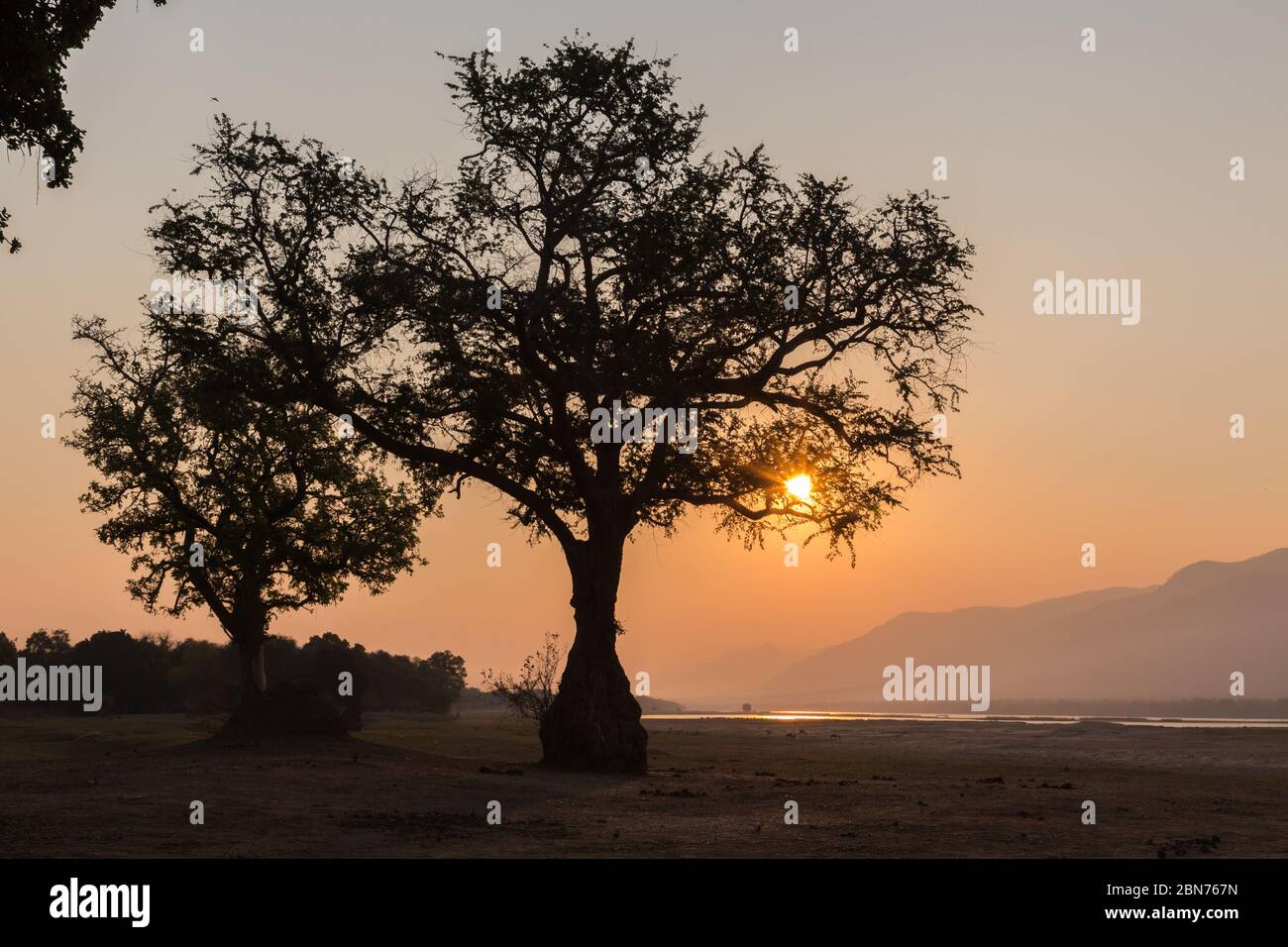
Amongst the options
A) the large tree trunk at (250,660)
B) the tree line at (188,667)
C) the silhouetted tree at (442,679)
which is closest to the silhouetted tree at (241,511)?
the large tree trunk at (250,660)

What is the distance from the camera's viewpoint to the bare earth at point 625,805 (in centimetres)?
2006

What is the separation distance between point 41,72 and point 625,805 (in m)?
17.8

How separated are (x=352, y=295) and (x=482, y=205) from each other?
13.9ft

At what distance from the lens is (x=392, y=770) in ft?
106

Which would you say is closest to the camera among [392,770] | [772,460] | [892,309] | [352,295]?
[392,770]

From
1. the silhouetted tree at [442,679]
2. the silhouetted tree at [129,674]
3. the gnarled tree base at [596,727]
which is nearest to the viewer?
the gnarled tree base at [596,727]

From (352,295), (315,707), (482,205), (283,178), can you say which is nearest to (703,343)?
(482,205)

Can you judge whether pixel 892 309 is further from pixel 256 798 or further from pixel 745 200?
pixel 256 798

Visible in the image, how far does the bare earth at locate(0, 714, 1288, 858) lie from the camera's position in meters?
20.1

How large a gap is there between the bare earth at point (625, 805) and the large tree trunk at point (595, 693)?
1482 millimetres

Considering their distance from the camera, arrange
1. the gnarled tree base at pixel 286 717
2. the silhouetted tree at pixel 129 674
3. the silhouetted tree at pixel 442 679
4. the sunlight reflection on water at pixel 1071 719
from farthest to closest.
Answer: the silhouetted tree at pixel 442 679 < the silhouetted tree at pixel 129 674 < the sunlight reflection on water at pixel 1071 719 < the gnarled tree base at pixel 286 717

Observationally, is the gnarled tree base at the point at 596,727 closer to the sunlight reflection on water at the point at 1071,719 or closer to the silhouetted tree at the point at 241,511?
the silhouetted tree at the point at 241,511

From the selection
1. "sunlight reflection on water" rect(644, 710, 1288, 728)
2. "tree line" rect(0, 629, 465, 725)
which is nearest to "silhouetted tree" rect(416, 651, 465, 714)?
"tree line" rect(0, 629, 465, 725)
